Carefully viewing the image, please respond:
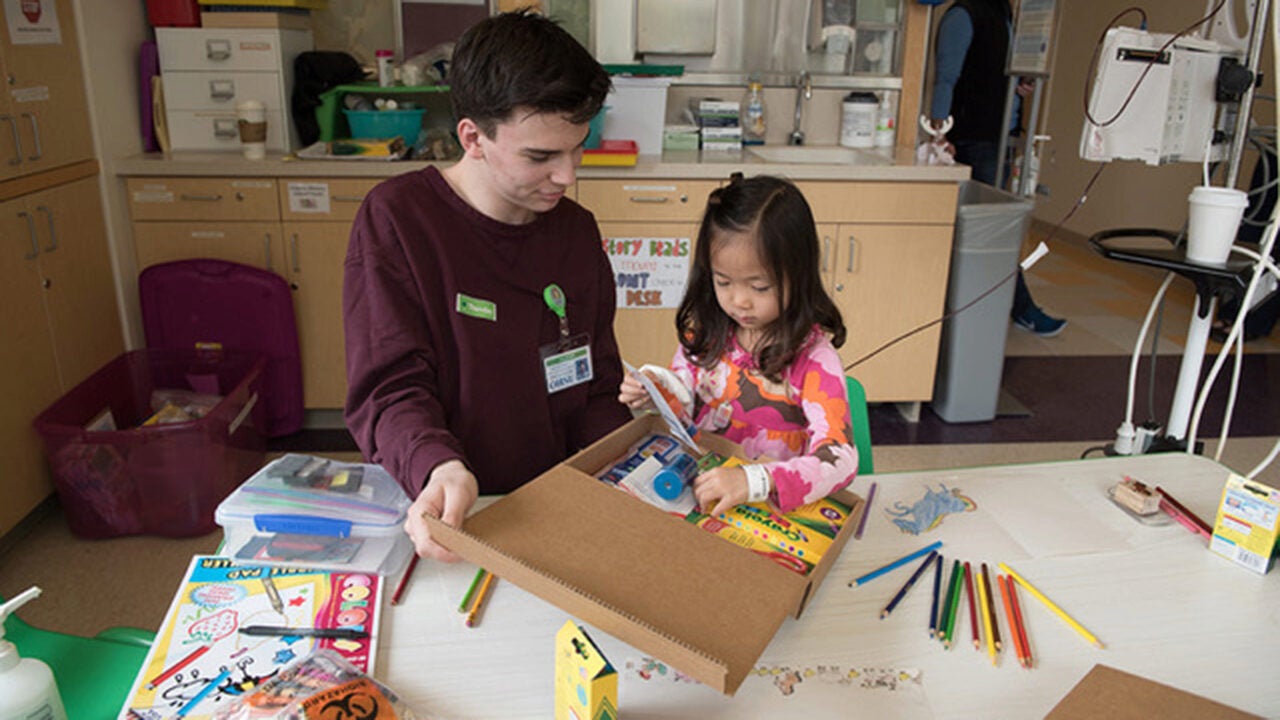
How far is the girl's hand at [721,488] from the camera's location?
41.4 inches

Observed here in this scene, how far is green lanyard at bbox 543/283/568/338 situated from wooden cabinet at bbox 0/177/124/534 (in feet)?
5.71

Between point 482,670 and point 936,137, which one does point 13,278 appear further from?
point 936,137

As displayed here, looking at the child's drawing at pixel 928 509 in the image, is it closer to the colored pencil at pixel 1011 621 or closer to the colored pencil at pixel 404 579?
the colored pencil at pixel 1011 621

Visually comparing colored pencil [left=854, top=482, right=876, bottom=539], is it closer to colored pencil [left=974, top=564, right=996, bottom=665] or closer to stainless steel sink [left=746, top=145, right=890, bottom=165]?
colored pencil [left=974, top=564, right=996, bottom=665]

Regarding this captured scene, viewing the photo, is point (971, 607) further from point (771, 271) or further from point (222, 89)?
point (222, 89)

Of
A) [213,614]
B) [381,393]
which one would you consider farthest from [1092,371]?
[213,614]

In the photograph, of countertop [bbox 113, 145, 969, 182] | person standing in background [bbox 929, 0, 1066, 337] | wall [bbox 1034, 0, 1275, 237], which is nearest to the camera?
countertop [bbox 113, 145, 969, 182]

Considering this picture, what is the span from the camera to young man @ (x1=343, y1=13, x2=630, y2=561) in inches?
45.1

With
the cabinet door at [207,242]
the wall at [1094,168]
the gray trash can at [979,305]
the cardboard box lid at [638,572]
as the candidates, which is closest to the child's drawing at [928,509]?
the cardboard box lid at [638,572]

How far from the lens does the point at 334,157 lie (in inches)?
113

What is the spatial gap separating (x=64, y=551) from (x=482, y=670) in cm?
205

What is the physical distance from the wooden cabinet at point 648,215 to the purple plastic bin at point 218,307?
109cm

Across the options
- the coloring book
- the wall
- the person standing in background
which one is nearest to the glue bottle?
the coloring book

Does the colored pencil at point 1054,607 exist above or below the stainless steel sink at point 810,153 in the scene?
below
